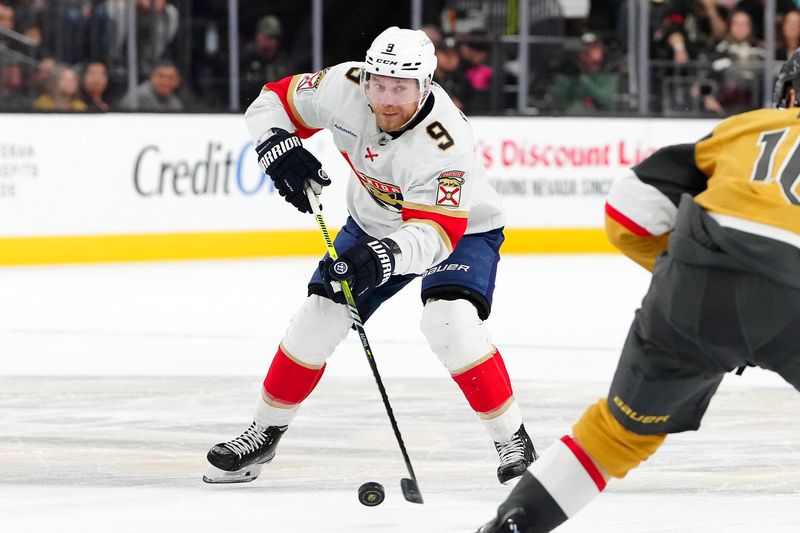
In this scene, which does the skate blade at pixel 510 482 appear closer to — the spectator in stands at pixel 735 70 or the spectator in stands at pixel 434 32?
the spectator in stands at pixel 434 32

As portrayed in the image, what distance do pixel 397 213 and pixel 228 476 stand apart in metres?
0.75

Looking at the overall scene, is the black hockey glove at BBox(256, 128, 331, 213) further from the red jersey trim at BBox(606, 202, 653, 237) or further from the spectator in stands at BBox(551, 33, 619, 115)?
Result: the spectator in stands at BBox(551, 33, 619, 115)

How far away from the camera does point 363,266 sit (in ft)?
9.55

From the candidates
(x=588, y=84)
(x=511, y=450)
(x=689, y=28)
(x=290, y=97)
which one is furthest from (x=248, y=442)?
(x=689, y=28)

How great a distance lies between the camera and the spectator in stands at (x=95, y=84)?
8.28 m

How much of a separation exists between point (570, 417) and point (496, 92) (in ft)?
17.7

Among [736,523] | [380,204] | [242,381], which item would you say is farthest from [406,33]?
[242,381]

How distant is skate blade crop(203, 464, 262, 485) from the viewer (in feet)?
11.0

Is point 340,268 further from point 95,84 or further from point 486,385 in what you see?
point 95,84


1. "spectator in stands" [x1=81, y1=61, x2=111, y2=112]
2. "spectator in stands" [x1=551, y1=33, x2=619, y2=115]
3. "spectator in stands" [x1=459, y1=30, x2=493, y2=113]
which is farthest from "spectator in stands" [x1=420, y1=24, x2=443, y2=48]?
"spectator in stands" [x1=81, y1=61, x2=111, y2=112]

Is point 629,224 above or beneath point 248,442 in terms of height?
above

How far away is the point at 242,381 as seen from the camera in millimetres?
4754

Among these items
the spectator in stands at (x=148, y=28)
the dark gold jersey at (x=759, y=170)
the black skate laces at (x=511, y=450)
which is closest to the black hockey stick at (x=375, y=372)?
the black skate laces at (x=511, y=450)

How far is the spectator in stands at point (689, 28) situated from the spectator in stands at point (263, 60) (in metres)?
2.64
